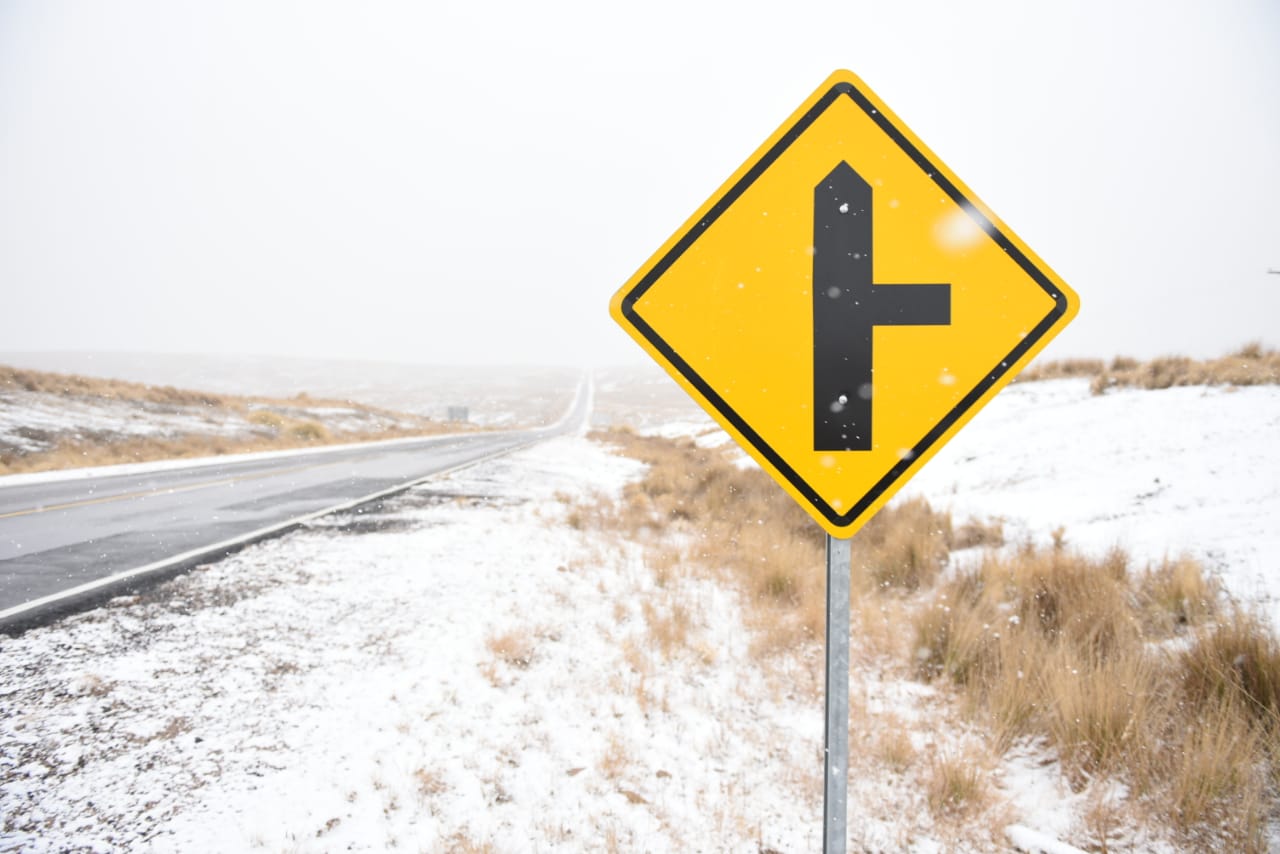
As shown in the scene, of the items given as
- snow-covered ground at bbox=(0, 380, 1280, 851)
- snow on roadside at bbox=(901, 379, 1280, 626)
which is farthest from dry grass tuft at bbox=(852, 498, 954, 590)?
snow-covered ground at bbox=(0, 380, 1280, 851)

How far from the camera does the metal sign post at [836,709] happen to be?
124 cm

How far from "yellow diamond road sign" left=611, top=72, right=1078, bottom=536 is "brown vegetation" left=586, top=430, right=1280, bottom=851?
2.13 meters

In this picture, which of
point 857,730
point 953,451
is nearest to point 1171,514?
point 857,730

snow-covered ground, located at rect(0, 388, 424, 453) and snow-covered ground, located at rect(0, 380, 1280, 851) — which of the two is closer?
snow-covered ground, located at rect(0, 380, 1280, 851)

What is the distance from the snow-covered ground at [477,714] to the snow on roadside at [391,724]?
0.5 inches

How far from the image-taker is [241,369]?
362 ft

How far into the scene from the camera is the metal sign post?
124 centimetres

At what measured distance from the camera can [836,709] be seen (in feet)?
4.19

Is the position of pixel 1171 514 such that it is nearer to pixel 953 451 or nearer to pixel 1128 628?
pixel 1128 628

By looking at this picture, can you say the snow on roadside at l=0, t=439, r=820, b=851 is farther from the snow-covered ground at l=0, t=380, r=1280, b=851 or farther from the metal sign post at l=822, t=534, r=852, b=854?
the metal sign post at l=822, t=534, r=852, b=854

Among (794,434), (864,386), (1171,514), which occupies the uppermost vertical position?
(864,386)

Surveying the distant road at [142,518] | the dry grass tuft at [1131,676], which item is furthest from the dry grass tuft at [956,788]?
the distant road at [142,518]

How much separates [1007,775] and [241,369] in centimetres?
13538

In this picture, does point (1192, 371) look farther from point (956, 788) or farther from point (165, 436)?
point (165, 436)
